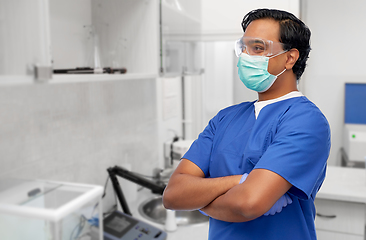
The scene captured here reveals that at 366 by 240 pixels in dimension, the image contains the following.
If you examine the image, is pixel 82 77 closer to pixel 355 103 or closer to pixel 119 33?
pixel 119 33

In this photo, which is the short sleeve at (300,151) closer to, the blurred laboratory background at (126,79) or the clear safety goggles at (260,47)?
the clear safety goggles at (260,47)

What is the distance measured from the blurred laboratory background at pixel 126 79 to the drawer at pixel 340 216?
104 centimetres

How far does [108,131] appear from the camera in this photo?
193cm

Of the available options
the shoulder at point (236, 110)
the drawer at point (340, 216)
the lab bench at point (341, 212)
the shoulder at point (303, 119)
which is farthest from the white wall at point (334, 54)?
the shoulder at point (303, 119)

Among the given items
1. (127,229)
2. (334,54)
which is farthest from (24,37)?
(334,54)

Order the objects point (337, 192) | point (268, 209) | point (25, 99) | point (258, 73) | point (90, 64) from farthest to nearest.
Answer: point (337, 192)
point (90, 64)
point (25, 99)
point (258, 73)
point (268, 209)

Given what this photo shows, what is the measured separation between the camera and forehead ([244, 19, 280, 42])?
40.4 inches

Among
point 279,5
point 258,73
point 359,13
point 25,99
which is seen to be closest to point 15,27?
point 25,99

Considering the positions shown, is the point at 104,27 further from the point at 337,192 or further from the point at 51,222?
the point at 337,192

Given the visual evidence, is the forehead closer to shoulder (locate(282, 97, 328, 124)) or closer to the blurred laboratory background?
shoulder (locate(282, 97, 328, 124))

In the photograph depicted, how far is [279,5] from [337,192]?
1367 mm

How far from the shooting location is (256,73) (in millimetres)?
1043

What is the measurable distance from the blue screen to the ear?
2.54 m

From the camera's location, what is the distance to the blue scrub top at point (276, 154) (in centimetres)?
91
